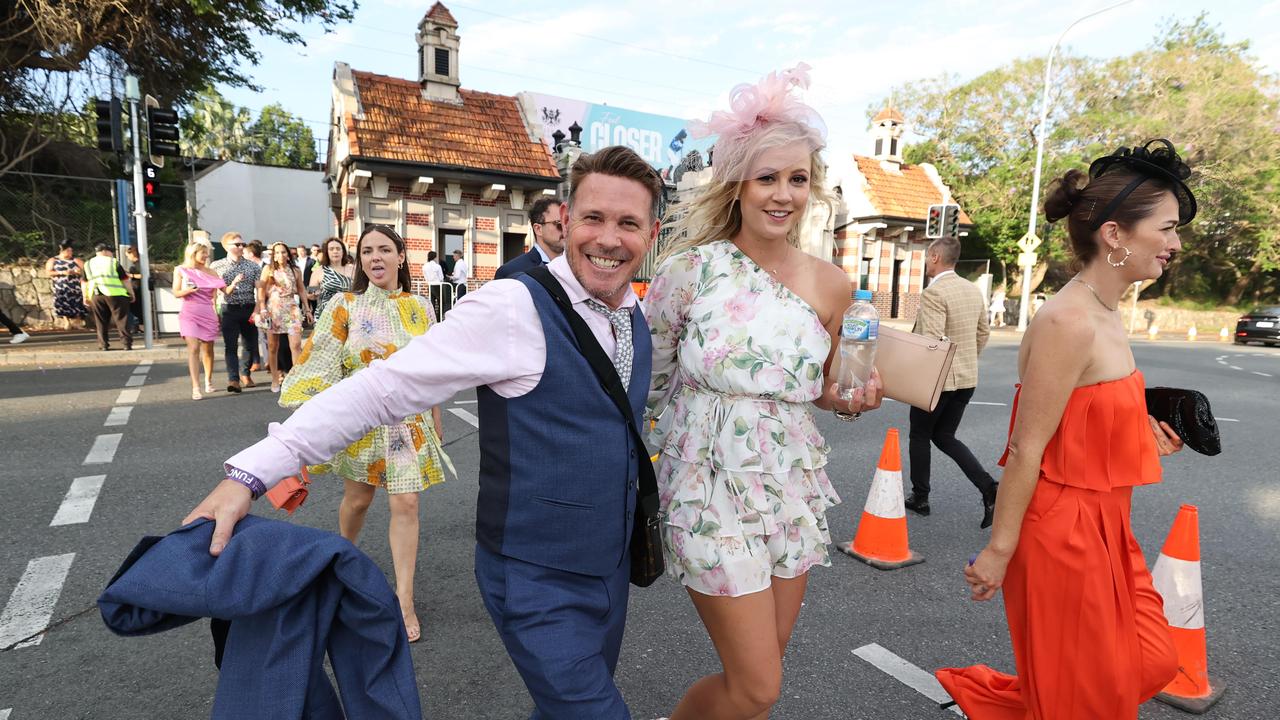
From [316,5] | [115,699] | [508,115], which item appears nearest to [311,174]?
[508,115]

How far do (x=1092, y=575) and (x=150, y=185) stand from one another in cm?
1491

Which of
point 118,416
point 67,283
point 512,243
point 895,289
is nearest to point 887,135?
point 895,289

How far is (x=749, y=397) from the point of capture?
210 cm

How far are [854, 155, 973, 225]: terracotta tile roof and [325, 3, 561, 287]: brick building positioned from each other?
14629 mm

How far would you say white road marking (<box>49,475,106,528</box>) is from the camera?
4535 millimetres

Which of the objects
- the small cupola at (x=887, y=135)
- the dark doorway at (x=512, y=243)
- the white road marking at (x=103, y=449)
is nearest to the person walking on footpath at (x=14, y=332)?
the white road marking at (x=103, y=449)

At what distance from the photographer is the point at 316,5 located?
15547 mm

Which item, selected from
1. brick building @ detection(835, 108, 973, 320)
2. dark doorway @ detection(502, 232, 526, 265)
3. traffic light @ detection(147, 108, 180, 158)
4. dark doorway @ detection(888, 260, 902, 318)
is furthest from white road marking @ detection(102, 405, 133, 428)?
dark doorway @ detection(888, 260, 902, 318)

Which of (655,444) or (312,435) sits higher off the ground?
(312,435)

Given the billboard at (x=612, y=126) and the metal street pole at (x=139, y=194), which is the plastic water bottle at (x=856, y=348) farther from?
the billboard at (x=612, y=126)

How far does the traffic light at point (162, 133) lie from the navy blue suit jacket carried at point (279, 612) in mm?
13825

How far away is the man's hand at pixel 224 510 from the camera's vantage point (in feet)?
4.50

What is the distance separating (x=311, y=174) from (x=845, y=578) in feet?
124

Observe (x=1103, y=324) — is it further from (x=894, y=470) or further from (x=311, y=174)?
(x=311, y=174)
